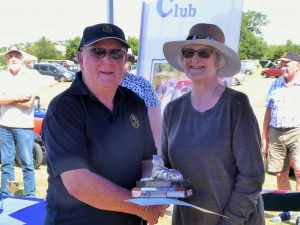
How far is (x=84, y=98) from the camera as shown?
1731mm

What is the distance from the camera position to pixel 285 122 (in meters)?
5.04

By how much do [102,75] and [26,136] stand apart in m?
3.80

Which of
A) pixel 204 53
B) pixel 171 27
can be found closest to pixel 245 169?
pixel 204 53

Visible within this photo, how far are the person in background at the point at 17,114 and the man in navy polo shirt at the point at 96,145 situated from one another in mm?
3562

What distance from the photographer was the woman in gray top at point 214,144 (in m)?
1.86

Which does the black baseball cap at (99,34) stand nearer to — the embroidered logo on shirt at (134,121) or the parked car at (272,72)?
the embroidered logo on shirt at (134,121)

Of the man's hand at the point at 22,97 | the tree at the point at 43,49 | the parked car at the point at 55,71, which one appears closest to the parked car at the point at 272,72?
the parked car at the point at 55,71

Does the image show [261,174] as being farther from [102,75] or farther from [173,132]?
[102,75]

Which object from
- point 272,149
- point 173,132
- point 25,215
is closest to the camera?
point 173,132

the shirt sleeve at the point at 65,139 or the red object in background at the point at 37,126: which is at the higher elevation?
the shirt sleeve at the point at 65,139

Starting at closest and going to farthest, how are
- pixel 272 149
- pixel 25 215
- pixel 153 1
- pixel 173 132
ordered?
pixel 173 132 < pixel 25 215 < pixel 153 1 < pixel 272 149

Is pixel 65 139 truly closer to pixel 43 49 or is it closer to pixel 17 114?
pixel 17 114

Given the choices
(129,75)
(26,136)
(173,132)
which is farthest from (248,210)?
(26,136)

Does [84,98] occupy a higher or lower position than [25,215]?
higher
